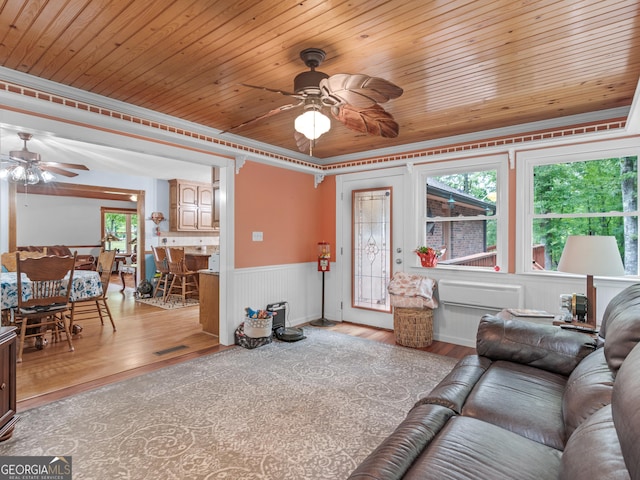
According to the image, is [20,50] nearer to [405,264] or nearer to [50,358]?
[50,358]

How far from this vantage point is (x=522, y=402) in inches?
65.1

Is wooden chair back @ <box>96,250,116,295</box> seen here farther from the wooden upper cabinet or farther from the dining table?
the wooden upper cabinet

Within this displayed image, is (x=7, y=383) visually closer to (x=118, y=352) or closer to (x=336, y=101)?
(x=118, y=352)

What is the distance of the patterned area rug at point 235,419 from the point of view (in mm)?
1943

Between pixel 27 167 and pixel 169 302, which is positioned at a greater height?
pixel 27 167

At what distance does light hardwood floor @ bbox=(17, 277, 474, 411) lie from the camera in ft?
9.77

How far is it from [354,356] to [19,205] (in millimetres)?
10346

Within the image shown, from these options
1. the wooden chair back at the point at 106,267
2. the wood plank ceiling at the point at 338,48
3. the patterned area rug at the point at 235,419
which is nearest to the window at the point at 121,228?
the wooden chair back at the point at 106,267

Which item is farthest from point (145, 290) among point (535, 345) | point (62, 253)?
point (535, 345)

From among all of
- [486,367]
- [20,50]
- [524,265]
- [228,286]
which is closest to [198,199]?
[228,286]

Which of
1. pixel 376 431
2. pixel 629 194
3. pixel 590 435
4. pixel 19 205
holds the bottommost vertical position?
pixel 376 431

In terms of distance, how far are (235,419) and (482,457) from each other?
173 centimetres

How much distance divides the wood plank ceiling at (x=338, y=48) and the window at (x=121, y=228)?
368 inches

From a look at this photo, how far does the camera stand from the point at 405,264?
458 centimetres
